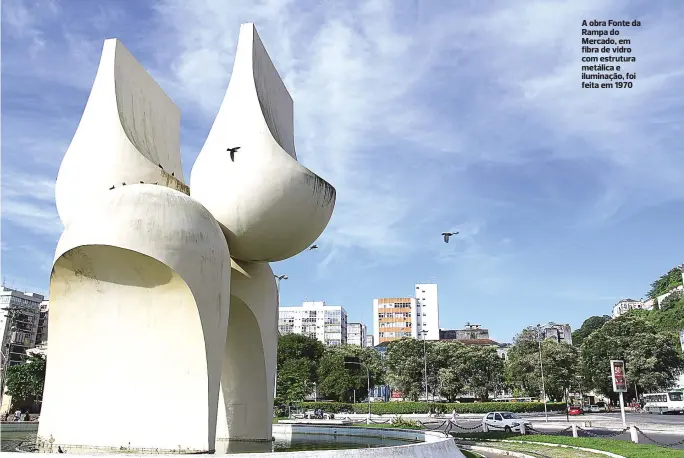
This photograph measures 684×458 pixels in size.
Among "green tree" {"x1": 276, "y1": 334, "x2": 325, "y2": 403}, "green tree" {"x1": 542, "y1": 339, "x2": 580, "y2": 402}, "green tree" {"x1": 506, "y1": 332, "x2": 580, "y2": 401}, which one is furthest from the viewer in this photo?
"green tree" {"x1": 276, "y1": 334, "x2": 325, "y2": 403}

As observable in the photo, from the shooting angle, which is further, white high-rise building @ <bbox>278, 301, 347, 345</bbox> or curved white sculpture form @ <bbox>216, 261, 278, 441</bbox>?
white high-rise building @ <bbox>278, 301, 347, 345</bbox>

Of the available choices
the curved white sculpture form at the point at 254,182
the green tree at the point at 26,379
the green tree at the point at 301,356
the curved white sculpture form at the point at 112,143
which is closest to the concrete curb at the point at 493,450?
the curved white sculpture form at the point at 254,182

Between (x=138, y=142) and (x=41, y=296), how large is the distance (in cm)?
9119

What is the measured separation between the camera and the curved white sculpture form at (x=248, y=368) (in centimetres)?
1522

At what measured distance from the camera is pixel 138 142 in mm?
14859

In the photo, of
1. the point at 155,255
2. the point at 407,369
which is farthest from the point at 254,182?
the point at 407,369

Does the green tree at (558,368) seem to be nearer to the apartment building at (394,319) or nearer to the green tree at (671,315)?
the green tree at (671,315)

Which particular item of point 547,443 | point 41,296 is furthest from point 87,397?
point 41,296

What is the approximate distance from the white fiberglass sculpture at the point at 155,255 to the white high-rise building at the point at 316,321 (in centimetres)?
10094

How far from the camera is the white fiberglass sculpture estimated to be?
11.9 meters

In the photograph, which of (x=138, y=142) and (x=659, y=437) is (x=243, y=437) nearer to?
(x=138, y=142)

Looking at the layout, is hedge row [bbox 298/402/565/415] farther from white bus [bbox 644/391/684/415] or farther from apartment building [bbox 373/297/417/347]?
apartment building [bbox 373/297/417/347]

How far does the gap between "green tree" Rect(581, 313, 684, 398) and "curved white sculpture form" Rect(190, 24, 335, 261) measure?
4793 centimetres

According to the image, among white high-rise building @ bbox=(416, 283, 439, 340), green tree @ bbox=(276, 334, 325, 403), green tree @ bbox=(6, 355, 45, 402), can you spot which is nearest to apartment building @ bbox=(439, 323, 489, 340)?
white high-rise building @ bbox=(416, 283, 439, 340)
